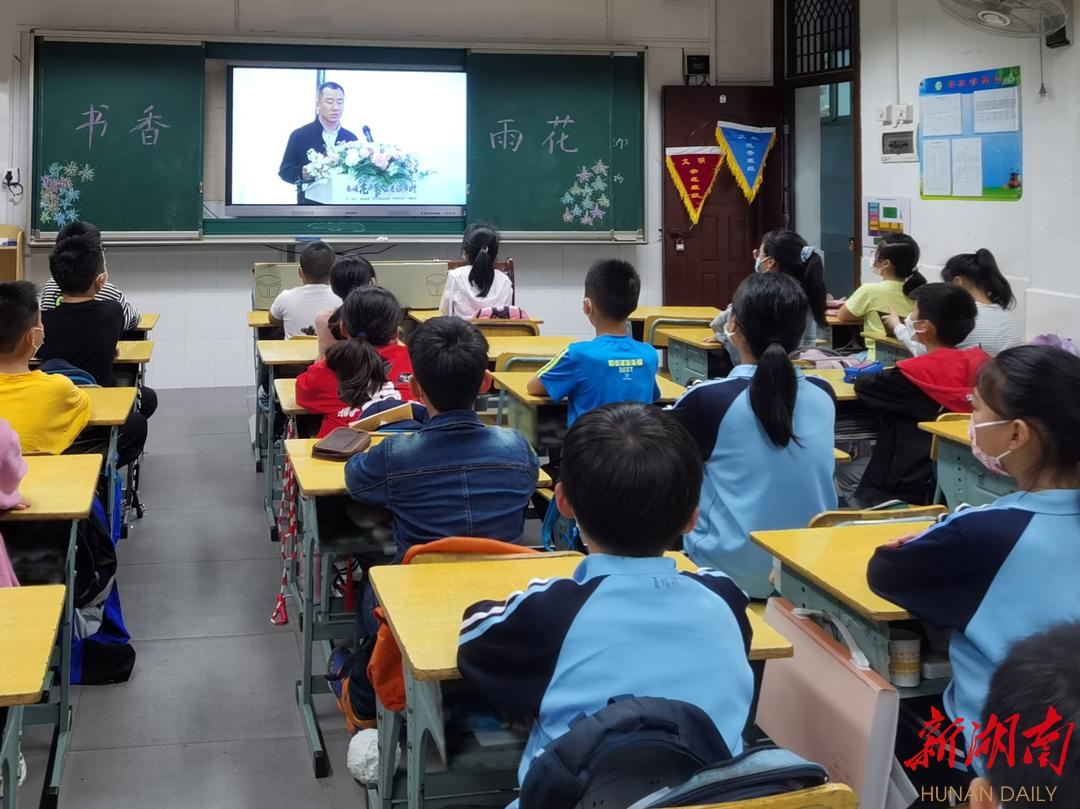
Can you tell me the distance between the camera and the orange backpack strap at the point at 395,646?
2.19 meters

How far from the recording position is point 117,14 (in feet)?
25.3

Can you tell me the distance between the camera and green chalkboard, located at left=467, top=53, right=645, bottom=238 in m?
8.26

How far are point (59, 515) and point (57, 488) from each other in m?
0.20

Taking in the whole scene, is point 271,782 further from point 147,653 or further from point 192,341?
point 192,341

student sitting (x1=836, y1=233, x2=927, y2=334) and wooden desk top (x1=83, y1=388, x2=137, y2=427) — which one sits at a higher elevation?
student sitting (x1=836, y1=233, x2=927, y2=334)

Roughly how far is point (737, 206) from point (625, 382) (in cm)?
513

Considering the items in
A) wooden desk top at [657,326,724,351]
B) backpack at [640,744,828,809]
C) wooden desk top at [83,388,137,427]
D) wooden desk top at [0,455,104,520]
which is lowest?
backpack at [640,744,828,809]

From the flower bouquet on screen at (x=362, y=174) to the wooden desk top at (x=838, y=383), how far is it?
4.38 meters

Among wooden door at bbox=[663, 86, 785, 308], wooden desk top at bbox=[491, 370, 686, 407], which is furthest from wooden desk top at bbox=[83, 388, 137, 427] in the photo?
wooden door at bbox=[663, 86, 785, 308]

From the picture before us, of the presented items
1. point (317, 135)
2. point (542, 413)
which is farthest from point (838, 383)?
point (317, 135)

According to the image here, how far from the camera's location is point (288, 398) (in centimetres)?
407

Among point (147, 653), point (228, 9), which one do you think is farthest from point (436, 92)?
point (147, 653)

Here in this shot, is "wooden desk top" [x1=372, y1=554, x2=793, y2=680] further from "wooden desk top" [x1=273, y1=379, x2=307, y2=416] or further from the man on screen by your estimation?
the man on screen

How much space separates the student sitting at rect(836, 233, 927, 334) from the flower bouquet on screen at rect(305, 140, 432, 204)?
11.8 feet
